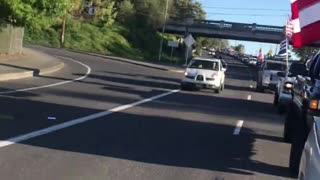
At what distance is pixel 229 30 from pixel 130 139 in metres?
96.6

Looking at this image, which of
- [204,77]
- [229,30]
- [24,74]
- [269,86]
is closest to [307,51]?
[269,86]

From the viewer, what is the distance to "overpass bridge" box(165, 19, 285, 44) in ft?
347

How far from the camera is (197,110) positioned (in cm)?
1923

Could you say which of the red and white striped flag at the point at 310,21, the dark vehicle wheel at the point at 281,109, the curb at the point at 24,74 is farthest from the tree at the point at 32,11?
the red and white striped flag at the point at 310,21

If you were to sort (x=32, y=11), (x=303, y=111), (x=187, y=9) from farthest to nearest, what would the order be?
(x=187, y=9) < (x=32, y=11) < (x=303, y=111)

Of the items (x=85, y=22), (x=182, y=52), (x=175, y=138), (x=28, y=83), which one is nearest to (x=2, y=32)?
(x=28, y=83)

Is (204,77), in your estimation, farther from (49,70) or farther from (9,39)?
(9,39)

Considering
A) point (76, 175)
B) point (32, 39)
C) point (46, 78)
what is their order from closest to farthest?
point (76, 175) < point (46, 78) < point (32, 39)

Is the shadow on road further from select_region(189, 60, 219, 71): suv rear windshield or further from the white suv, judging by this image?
select_region(189, 60, 219, 71): suv rear windshield

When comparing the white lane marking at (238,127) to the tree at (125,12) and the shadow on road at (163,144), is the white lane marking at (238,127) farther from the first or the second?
the tree at (125,12)

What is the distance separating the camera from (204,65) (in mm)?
29266

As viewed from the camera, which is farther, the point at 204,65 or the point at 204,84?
the point at 204,65

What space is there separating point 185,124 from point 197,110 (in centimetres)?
394

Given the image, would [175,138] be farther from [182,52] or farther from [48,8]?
[182,52]
